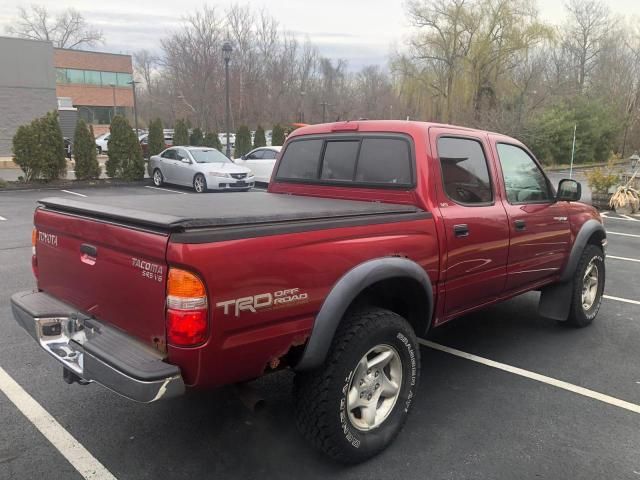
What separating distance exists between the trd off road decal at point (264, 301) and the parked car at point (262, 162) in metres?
15.2

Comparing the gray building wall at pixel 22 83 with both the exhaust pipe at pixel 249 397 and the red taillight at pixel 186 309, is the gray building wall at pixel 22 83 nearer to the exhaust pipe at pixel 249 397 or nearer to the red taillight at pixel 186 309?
the exhaust pipe at pixel 249 397

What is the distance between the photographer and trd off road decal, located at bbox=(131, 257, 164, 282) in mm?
2220

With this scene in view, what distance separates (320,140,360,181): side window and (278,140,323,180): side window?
3.8 inches

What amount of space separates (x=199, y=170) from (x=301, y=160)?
12.9m

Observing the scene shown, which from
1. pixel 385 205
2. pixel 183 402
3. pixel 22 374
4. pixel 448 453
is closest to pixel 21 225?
pixel 22 374

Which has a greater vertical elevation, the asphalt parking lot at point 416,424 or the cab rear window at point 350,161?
the cab rear window at point 350,161

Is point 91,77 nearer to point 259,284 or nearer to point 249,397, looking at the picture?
point 249,397

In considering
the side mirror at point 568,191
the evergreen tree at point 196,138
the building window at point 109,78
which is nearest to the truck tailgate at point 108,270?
the side mirror at point 568,191

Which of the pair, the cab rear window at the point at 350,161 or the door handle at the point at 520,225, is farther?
the door handle at the point at 520,225

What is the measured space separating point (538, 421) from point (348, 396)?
1416 mm

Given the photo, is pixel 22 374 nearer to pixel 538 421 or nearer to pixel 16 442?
pixel 16 442

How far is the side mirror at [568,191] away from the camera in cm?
453

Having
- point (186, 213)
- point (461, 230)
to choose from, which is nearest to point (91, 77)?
point (461, 230)

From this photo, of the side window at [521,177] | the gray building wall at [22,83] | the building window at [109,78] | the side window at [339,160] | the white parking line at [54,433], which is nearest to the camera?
the white parking line at [54,433]
